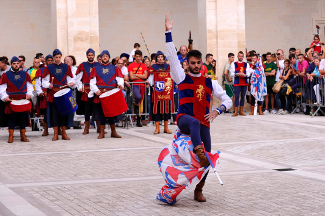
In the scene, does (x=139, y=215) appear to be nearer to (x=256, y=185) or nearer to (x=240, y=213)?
(x=240, y=213)

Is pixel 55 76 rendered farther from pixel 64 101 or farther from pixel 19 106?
pixel 19 106

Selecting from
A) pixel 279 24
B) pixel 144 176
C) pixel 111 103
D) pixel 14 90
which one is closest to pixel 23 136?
pixel 14 90

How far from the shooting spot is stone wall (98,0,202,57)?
2161 centimetres

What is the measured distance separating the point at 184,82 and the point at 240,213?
4.99 feet

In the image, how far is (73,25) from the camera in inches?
665

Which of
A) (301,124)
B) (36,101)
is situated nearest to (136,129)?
(36,101)

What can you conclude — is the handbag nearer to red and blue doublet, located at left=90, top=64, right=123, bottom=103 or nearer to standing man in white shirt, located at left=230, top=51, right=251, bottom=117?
standing man in white shirt, located at left=230, top=51, right=251, bottom=117

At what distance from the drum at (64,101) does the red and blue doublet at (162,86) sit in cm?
202

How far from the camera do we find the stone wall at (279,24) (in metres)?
22.8

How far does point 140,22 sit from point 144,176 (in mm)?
15455

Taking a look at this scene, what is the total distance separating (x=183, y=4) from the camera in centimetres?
2242

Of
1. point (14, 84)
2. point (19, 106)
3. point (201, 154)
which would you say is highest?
point (14, 84)

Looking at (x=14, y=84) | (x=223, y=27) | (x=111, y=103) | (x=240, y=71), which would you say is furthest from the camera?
(x=223, y=27)

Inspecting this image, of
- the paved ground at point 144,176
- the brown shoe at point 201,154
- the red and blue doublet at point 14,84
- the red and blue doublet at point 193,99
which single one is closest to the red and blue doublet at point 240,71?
the paved ground at point 144,176
